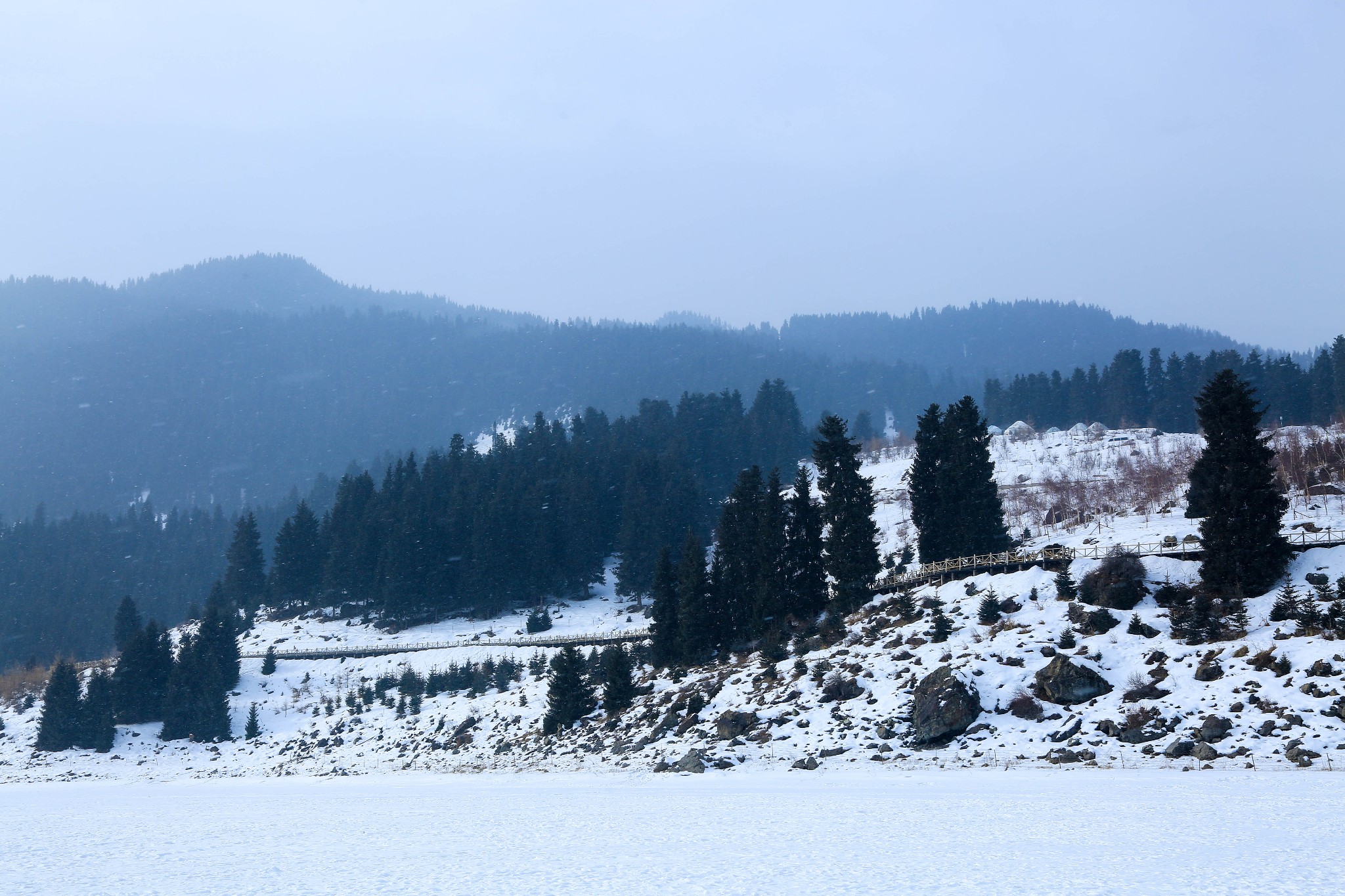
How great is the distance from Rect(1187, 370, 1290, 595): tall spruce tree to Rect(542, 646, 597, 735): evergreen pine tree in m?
29.3

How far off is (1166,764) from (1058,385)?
130 m

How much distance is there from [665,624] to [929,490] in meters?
17.5

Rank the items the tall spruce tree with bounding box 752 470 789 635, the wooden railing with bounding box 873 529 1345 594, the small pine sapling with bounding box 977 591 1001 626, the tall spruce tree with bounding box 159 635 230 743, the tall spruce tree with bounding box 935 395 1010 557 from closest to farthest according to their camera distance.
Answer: the wooden railing with bounding box 873 529 1345 594
the small pine sapling with bounding box 977 591 1001 626
the tall spruce tree with bounding box 935 395 1010 557
the tall spruce tree with bounding box 752 470 789 635
the tall spruce tree with bounding box 159 635 230 743

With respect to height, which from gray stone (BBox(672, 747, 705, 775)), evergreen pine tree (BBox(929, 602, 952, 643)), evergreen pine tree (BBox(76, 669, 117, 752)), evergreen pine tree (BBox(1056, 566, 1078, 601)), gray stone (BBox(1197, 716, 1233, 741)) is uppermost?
evergreen pine tree (BBox(1056, 566, 1078, 601))

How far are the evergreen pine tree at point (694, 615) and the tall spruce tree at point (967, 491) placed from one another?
13977 millimetres

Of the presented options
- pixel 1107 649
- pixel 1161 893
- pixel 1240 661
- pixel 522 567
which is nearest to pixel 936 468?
pixel 1107 649

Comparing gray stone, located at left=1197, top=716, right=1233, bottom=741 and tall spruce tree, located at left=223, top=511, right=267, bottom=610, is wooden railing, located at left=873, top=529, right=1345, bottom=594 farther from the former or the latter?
tall spruce tree, located at left=223, top=511, right=267, bottom=610

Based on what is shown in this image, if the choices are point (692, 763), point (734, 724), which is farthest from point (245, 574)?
point (692, 763)

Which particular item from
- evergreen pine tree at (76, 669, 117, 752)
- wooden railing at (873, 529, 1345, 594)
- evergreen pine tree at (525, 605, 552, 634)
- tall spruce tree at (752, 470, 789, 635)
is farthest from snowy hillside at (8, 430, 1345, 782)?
evergreen pine tree at (525, 605, 552, 634)

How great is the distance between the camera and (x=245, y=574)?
94.5 metres

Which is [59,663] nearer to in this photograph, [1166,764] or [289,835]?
[289,835]

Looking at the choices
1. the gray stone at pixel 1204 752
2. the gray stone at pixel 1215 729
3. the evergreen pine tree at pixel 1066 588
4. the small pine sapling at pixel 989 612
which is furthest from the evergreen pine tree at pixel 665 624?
the gray stone at pixel 1204 752

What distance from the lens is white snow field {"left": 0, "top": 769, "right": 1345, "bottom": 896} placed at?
16.2 m

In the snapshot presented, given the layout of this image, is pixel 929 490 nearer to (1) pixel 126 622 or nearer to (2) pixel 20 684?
(1) pixel 126 622
